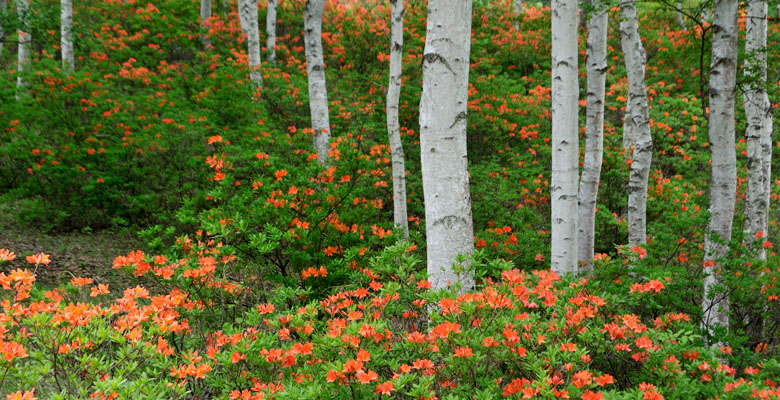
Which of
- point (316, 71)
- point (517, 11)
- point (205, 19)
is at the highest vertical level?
point (517, 11)

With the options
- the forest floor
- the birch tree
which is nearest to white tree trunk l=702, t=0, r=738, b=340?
the forest floor

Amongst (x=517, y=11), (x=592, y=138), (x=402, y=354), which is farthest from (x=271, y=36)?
(x=402, y=354)

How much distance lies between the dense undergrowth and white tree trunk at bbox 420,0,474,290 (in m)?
0.26

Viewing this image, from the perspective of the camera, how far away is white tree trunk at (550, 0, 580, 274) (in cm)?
337

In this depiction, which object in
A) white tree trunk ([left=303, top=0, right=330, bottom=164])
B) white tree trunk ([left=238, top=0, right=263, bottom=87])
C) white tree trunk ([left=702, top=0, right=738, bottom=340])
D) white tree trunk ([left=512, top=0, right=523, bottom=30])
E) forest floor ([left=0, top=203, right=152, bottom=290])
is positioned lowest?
forest floor ([left=0, top=203, right=152, bottom=290])

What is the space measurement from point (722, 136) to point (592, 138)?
1239 millimetres

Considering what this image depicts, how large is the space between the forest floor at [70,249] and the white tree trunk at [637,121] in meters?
6.03

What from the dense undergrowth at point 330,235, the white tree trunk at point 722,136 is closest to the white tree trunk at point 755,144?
the dense undergrowth at point 330,235

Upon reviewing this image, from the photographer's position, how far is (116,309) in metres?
2.34

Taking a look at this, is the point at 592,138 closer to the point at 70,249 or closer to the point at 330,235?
the point at 330,235

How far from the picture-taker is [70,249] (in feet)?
21.7

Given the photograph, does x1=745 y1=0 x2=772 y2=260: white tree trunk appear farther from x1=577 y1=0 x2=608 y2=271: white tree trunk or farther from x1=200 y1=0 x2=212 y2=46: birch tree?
x1=200 y1=0 x2=212 y2=46: birch tree

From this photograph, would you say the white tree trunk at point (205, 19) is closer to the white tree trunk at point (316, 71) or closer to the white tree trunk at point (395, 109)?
the white tree trunk at point (316, 71)

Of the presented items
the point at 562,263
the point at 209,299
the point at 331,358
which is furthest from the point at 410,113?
the point at 331,358
